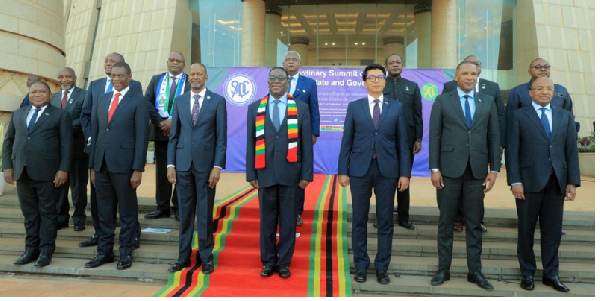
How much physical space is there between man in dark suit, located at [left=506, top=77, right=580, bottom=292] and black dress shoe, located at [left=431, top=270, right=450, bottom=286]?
64 centimetres

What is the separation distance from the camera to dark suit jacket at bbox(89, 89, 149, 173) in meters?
3.70

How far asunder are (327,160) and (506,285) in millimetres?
5906

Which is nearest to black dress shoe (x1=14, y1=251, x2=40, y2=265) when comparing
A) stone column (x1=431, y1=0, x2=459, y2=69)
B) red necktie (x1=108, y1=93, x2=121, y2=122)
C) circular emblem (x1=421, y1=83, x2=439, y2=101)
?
red necktie (x1=108, y1=93, x2=121, y2=122)

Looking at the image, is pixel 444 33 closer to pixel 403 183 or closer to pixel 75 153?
pixel 403 183

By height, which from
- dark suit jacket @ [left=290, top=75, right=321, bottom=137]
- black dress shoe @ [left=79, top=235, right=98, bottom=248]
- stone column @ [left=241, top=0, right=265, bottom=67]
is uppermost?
stone column @ [left=241, top=0, right=265, bottom=67]

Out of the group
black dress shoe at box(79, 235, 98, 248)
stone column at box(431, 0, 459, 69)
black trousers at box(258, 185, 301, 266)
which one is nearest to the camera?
black trousers at box(258, 185, 301, 266)

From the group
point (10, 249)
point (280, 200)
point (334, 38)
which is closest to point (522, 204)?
point (280, 200)

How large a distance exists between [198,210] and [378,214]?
1.66 meters

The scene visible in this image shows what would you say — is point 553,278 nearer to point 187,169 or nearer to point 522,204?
point 522,204

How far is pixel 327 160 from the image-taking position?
9172mm

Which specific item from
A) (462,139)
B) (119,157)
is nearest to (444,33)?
(462,139)

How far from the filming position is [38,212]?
398cm

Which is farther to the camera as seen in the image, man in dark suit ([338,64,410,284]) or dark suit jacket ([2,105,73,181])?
dark suit jacket ([2,105,73,181])

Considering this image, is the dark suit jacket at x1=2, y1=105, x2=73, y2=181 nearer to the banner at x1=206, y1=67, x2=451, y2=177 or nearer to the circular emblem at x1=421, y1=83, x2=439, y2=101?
the banner at x1=206, y1=67, x2=451, y2=177
